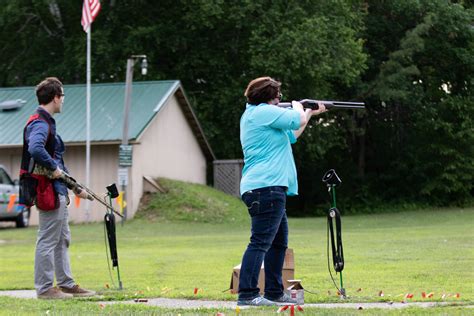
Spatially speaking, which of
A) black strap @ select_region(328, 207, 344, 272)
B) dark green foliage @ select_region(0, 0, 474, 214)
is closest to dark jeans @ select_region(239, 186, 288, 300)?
black strap @ select_region(328, 207, 344, 272)

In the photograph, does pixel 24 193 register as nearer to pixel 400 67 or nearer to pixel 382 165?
pixel 400 67

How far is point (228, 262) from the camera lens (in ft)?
51.0

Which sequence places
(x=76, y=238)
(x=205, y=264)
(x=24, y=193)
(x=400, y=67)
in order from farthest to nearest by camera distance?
(x=400, y=67)
(x=76, y=238)
(x=205, y=264)
(x=24, y=193)

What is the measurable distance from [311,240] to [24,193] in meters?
11.9

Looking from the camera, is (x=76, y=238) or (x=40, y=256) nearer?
(x=40, y=256)

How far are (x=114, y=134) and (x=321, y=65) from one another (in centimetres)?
897

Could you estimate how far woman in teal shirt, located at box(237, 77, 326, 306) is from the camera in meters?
8.68

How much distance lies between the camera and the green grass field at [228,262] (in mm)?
10625

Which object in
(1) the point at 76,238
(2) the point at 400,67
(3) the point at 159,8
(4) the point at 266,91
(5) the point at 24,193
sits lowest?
(1) the point at 76,238

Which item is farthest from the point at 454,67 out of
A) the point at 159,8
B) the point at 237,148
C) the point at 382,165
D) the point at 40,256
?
the point at 40,256

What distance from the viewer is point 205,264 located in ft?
50.0

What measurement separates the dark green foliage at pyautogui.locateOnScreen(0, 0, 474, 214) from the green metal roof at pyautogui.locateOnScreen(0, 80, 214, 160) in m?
4.00

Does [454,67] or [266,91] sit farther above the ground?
[454,67]

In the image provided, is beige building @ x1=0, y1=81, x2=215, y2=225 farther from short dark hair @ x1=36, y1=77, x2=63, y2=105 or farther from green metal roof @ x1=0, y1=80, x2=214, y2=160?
Result: short dark hair @ x1=36, y1=77, x2=63, y2=105
